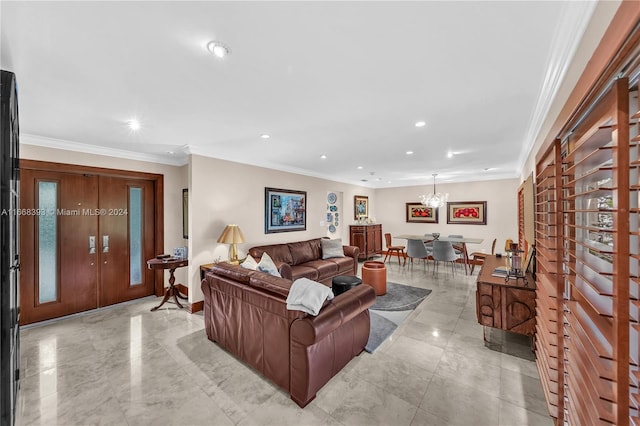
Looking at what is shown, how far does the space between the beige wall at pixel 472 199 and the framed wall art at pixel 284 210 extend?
3727 millimetres

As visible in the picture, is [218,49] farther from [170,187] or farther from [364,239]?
[364,239]

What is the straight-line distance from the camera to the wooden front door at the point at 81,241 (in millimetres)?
3248

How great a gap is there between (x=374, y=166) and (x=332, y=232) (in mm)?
2337

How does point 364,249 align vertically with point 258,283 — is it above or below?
below

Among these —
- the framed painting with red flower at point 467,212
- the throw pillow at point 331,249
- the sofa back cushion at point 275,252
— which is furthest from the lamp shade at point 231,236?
the framed painting with red flower at point 467,212

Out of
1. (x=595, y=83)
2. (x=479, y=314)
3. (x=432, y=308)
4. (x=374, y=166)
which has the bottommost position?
(x=432, y=308)

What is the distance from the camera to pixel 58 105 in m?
2.27

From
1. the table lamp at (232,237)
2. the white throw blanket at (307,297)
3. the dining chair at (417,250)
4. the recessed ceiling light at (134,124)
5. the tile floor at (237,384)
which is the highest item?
the recessed ceiling light at (134,124)

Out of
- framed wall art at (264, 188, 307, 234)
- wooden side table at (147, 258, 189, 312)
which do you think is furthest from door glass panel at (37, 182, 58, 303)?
framed wall art at (264, 188, 307, 234)

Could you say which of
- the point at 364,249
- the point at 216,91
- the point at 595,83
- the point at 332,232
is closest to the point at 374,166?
the point at 332,232

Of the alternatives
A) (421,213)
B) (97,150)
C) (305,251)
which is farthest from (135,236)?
(421,213)

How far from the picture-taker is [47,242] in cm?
336

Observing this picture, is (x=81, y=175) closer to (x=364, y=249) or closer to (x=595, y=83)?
(x=595, y=83)

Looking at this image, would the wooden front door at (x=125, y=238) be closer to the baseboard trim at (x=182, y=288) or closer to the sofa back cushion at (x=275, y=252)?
the baseboard trim at (x=182, y=288)
